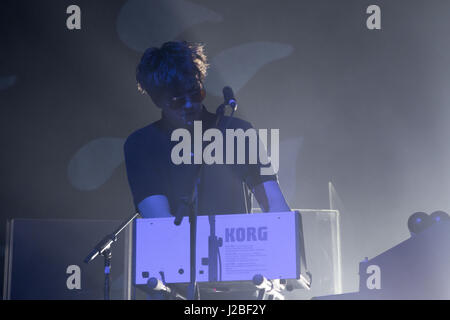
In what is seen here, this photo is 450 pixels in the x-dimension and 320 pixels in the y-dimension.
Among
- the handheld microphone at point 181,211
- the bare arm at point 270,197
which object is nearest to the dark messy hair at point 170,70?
the bare arm at point 270,197

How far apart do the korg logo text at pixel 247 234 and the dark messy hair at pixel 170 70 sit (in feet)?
2.65

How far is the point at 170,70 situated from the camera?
2.56m

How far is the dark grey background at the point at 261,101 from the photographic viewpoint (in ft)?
15.8

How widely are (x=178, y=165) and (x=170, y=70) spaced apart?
15.8 inches

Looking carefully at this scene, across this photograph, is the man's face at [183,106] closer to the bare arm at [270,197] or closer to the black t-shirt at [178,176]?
the black t-shirt at [178,176]

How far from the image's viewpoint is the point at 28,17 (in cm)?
489

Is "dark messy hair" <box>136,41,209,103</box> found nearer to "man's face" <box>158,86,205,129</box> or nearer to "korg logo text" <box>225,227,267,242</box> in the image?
→ "man's face" <box>158,86,205,129</box>

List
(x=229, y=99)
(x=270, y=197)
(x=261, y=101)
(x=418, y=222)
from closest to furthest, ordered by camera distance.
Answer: (x=229, y=99) < (x=270, y=197) < (x=418, y=222) < (x=261, y=101)

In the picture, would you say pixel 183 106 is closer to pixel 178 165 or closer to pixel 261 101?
pixel 178 165

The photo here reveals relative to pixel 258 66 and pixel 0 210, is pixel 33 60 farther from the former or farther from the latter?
pixel 258 66

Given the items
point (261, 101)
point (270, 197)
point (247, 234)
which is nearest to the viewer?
point (247, 234)

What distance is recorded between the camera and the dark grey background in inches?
189

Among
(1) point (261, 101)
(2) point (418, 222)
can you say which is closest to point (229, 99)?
(2) point (418, 222)
